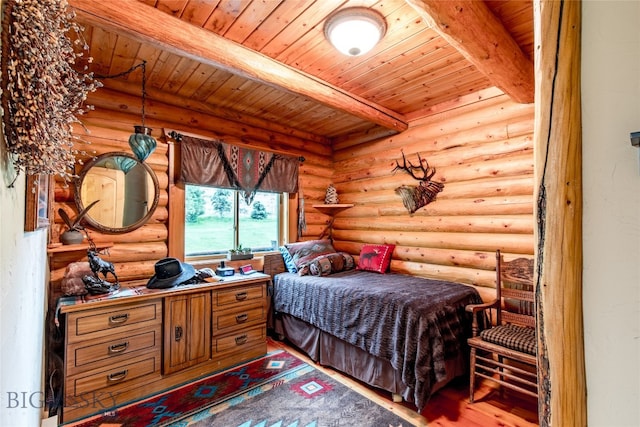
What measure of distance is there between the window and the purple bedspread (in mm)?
938

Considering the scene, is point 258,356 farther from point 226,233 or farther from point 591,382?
point 591,382

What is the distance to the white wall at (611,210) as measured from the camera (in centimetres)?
75

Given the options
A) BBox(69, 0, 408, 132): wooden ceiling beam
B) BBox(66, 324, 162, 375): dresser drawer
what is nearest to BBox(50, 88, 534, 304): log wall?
BBox(66, 324, 162, 375): dresser drawer

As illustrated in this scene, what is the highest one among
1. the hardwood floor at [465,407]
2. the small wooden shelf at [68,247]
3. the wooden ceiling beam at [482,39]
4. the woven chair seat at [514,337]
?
the wooden ceiling beam at [482,39]

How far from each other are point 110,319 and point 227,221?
5.22 ft

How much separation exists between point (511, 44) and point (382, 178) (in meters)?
1.98

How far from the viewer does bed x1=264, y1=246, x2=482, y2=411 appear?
6.70 ft

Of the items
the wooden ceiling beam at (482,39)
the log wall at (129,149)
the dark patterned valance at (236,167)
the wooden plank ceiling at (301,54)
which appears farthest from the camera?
the dark patterned valance at (236,167)

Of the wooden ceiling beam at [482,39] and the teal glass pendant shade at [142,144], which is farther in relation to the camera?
the teal glass pendant shade at [142,144]

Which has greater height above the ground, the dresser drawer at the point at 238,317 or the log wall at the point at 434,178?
the log wall at the point at 434,178

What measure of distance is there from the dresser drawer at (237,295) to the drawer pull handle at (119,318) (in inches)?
26.5

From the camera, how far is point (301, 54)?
2293 millimetres

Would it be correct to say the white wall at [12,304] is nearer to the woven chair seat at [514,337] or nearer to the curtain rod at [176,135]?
the curtain rod at [176,135]

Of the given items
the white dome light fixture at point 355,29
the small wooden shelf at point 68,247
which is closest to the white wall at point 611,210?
the white dome light fixture at point 355,29
